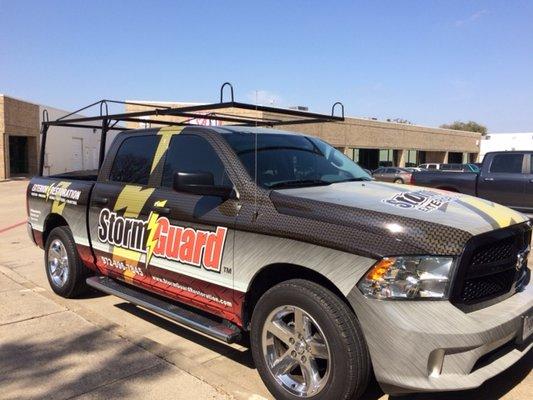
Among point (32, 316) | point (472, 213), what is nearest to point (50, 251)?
point (32, 316)

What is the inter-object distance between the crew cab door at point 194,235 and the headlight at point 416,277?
1274 mm

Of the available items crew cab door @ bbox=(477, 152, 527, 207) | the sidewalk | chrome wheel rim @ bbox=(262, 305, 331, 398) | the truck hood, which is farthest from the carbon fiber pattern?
crew cab door @ bbox=(477, 152, 527, 207)

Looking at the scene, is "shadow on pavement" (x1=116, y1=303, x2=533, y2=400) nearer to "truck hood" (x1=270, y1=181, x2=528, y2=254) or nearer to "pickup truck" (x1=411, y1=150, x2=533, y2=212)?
"truck hood" (x1=270, y1=181, x2=528, y2=254)

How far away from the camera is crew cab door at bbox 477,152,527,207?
11.8 meters

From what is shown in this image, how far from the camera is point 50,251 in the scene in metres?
6.30

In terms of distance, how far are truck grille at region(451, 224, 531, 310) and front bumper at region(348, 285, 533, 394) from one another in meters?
0.11

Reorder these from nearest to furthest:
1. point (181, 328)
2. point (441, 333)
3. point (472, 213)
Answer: point (441, 333) < point (472, 213) < point (181, 328)

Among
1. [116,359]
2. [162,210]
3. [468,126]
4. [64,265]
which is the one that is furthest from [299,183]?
[468,126]

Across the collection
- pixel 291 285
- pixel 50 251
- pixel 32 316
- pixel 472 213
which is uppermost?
pixel 472 213

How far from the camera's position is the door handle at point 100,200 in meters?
5.18

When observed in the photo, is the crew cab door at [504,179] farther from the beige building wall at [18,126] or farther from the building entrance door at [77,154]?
the building entrance door at [77,154]

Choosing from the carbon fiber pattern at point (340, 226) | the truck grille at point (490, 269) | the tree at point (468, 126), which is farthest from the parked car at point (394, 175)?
the tree at point (468, 126)

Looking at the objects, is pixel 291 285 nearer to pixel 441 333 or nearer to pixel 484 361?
pixel 441 333

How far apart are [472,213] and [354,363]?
123 cm
